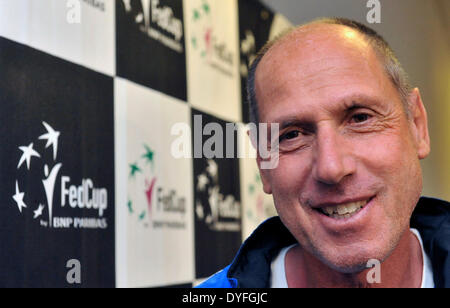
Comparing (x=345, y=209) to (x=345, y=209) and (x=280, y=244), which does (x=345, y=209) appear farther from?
(x=280, y=244)

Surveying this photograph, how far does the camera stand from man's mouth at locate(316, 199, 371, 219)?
839 millimetres

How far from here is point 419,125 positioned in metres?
0.98

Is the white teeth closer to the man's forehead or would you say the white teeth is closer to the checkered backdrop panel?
the man's forehead

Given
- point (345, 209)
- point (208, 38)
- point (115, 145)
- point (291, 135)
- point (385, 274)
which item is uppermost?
point (208, 38)

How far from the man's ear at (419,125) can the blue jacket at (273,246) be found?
93 mm

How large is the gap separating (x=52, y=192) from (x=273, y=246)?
0.62 meters

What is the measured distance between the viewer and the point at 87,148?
1.54 m

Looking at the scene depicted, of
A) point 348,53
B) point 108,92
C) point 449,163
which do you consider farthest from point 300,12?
point 348,53

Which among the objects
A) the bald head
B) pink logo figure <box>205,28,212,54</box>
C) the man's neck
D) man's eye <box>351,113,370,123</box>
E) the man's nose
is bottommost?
the man's neck

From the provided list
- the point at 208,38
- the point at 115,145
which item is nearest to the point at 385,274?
the point at 115,145

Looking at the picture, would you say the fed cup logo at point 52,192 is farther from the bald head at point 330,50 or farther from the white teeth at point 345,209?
the white teeth at point 345,209

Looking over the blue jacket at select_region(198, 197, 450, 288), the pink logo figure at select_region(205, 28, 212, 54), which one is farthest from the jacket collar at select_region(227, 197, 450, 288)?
the pink logo figure at select_region(205, 28, 212, 54)

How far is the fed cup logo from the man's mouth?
2.49 feet

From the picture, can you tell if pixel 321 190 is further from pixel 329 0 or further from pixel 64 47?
pixel 329 0
